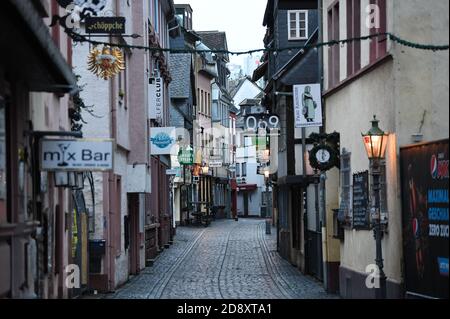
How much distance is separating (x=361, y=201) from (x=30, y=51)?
9.37m

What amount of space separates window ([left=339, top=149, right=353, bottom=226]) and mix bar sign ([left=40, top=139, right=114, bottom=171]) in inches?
313

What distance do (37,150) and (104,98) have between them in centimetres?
1020

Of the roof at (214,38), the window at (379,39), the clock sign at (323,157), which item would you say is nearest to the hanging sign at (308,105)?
the clock sign at (323,157)

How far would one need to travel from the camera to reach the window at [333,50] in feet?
68.1

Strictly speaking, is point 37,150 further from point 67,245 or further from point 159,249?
point 159,249

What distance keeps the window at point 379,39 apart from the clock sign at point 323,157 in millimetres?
3473

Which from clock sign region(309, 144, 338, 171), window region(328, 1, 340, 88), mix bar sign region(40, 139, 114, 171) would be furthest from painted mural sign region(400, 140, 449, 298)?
window region(328, 1, 340, 88)

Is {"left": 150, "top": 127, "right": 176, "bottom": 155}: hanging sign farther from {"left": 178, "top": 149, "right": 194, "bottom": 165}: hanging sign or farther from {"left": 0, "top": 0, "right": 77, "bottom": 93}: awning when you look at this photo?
{"left": 178, "top": 149, "right": 194, "bottom": 165}: hanging sign

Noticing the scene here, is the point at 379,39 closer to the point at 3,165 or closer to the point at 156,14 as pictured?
the point at 3,165

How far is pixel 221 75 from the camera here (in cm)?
8719

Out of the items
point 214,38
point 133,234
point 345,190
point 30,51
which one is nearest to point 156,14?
point 133,234

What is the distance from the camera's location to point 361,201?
1772 cm

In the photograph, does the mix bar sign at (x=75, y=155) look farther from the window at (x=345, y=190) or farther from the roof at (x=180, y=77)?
the roof at (x=180, y=77)
